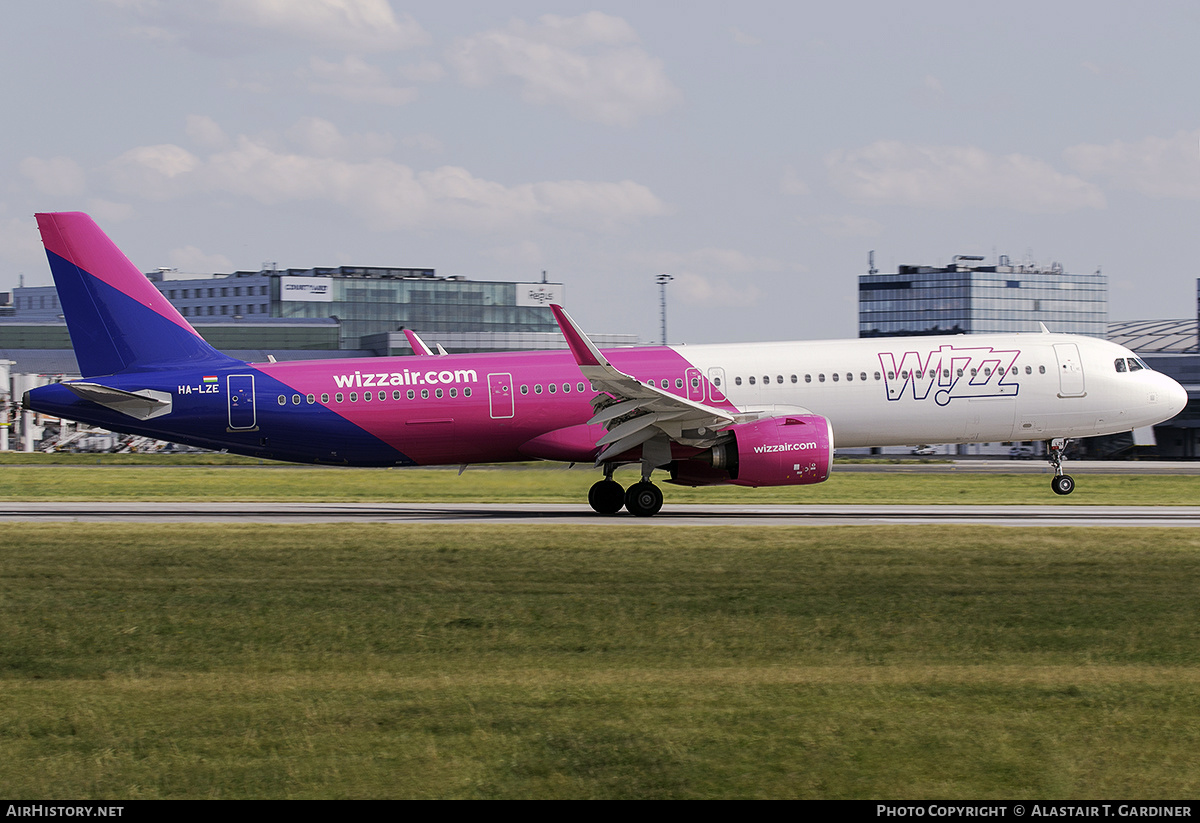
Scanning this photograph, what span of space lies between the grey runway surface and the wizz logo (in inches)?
118

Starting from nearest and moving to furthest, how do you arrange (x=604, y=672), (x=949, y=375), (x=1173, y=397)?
1. (x=604, y=672)
2. (x=949, y=375)
3. (x=1173, y=397)

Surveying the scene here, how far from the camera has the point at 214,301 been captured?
183375 millimetres

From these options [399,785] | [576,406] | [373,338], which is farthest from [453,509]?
[373,338]

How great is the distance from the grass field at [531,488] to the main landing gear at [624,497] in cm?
104

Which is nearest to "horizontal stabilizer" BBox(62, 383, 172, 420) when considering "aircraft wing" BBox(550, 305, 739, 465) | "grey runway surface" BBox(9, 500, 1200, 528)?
"grey runway surface" BBox(9, 500, 1200, 528)

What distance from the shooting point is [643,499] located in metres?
28.1

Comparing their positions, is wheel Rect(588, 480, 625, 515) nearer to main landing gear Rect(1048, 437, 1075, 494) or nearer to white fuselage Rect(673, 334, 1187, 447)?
white fuselage Rect(673, 334, 1187, 447)

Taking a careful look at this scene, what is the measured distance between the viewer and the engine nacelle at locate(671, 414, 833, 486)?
26.6 metres

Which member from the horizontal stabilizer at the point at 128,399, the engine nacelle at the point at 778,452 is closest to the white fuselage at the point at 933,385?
the engine nacelle at the point at 778,452

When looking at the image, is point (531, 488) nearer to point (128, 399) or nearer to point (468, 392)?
point (468, 392)

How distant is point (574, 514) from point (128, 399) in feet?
36.6

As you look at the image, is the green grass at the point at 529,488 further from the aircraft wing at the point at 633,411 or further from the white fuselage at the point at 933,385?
the white fuselage at the point at 933,385

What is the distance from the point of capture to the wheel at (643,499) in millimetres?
28120

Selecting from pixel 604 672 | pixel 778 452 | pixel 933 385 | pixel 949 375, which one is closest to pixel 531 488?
pixel 778 452
